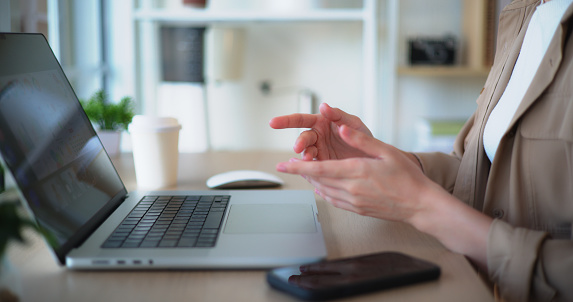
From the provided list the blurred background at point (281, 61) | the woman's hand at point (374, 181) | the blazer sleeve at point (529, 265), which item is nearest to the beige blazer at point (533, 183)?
the blazer sleeve at point (529, 265)

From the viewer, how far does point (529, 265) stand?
61 cm

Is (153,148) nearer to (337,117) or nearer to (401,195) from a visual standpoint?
(337,117)

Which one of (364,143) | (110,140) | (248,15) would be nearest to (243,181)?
(364,143)

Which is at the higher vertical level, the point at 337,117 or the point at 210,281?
the point at 337,117

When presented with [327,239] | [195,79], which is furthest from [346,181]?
[195,79]

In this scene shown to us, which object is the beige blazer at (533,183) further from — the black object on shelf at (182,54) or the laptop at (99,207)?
the black object on shelf at (182,54)

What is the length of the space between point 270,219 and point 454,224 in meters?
0.25

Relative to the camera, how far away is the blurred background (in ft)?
7.79

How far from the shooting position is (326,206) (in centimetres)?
89

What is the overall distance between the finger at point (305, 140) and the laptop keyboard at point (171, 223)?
5.5 inches

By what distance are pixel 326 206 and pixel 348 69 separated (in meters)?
1.91

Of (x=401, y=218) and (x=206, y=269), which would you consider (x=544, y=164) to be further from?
(x=206, y=269)

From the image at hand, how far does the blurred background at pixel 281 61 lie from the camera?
237 cm

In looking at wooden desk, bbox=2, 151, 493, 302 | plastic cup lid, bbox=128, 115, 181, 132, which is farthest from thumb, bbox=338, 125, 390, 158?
plastic cup lid, bbox=128, 115, 181, 132
